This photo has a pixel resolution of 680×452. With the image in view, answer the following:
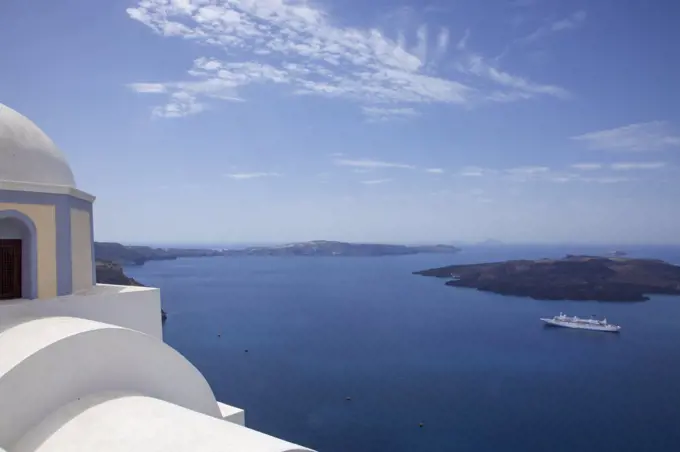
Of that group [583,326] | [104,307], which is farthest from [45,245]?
[583,326]

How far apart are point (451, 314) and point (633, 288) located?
20435mm

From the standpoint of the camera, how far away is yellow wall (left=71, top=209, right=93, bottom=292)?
18.4 feet

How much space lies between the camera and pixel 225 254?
13650 centimetres

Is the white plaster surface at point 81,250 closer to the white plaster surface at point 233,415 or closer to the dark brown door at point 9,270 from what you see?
the dark brown door at point 9,270

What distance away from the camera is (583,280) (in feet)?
158

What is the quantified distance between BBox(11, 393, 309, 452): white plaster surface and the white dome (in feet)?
8.52

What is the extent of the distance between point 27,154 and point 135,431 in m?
3.53

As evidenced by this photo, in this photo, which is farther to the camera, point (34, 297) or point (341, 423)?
point (341, 423)

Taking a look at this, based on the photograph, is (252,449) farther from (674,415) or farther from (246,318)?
(246,318)

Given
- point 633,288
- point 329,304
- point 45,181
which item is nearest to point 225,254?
point 329,304

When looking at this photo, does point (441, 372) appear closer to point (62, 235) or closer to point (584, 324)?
point (584, 324)

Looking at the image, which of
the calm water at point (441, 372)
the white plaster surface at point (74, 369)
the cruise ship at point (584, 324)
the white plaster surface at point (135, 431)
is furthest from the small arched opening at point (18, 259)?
the cruise ship at point (584, 324)

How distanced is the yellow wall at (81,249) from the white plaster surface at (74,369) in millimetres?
936

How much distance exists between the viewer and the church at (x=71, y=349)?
3.41 m
